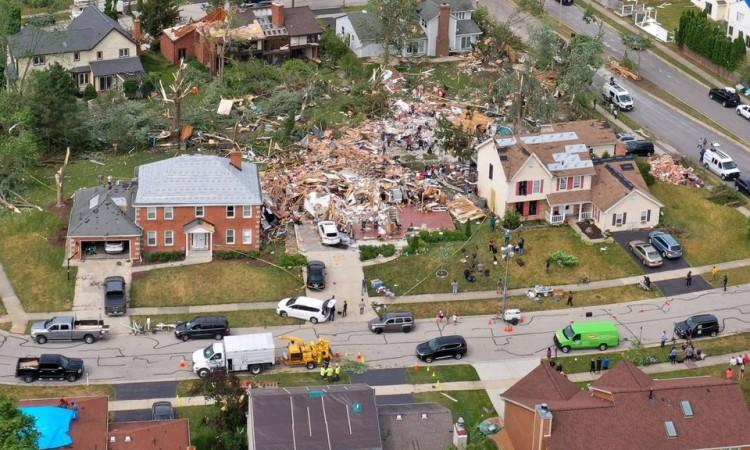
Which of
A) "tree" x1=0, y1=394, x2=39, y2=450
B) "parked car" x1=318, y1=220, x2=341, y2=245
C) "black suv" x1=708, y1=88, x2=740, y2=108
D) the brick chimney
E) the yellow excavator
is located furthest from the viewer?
the brick chimney

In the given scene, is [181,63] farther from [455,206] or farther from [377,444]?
[377,444]

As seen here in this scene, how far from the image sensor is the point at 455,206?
362 ft

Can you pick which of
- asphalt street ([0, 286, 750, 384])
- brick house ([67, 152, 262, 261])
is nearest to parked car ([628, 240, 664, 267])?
asphalt street ([0, 286, 750, 384])

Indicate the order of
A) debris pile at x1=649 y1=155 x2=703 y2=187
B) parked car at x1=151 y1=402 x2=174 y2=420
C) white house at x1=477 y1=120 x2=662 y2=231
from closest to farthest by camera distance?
parked car at x1=151 y1=402 x2=174 y2=420, white house at x1=477 y1=120 x2=662 y2=231, debris pile at x1=649 y1=155 x2=703 y2=187

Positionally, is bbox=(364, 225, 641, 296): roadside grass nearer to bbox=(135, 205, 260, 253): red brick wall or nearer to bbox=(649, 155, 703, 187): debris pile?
bbox=(135, 205, 260, 253): red brick wall

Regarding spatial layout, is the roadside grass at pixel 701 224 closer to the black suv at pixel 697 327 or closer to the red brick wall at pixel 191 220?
the black suv at pixel 697 327

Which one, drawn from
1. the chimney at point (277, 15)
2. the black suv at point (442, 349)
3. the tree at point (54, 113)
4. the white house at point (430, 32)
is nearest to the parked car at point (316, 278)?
the black suv at point (442, 349)

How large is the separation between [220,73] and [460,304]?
4492 centimetres

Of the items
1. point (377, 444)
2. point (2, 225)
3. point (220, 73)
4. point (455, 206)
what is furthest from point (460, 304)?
point (220, 73)

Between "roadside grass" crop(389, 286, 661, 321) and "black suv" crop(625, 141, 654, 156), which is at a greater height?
"black suv" crop(625, 141, 654, 156)

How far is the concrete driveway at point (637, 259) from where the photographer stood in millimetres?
103688

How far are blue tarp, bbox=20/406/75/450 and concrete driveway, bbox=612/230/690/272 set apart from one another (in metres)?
45.4

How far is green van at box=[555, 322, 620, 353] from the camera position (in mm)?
93688

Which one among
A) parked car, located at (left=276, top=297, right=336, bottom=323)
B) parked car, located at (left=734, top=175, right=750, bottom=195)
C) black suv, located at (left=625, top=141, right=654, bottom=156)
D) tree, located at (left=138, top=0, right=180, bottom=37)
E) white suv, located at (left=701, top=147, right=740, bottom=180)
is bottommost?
parked car, located at (left=276, top=297, right=336, bottom=323)
